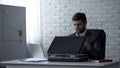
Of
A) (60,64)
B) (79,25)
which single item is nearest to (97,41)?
(79,25)

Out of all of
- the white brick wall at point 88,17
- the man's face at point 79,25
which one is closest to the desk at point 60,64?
Result: the man's face at point 79,25

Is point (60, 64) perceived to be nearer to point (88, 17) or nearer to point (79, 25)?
point (79, 25)

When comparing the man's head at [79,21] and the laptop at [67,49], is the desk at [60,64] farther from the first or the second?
the man's head at [79,21]

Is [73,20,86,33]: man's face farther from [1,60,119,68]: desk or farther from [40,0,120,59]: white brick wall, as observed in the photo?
[40,0,120,59]: white brick wall

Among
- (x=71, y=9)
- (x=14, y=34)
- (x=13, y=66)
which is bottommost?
(x=13, y=66)

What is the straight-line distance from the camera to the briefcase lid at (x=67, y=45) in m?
3.38

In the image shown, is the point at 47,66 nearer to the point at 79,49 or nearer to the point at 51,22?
the point at 79,49

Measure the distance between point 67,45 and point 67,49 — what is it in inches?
2.3

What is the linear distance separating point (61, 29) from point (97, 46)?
2.41 meters

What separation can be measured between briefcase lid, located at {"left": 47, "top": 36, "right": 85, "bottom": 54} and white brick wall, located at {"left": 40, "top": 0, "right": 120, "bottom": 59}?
2.57 meters

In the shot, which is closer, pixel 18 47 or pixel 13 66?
pixel 13 66

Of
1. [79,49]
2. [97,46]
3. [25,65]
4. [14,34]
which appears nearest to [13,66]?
[25,65]

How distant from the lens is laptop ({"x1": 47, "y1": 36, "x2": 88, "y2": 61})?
3.34 metres

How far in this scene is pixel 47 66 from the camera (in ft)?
11.1
